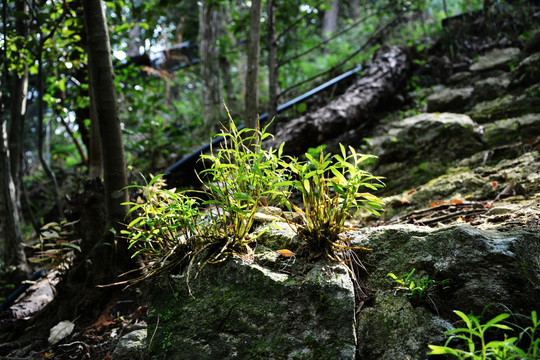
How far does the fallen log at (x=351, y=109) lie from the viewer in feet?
16.3

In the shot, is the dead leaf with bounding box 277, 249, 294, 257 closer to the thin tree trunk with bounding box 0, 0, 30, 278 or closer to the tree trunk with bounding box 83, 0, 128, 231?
the tree trunk with bounding box 83, 0, 128, 231

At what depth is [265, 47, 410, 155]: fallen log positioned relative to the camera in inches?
196

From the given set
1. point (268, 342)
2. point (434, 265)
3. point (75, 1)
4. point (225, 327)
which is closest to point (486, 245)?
point (434, 265)

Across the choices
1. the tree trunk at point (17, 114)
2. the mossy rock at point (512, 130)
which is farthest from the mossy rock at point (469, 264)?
the tree trunk at point (17, 114)

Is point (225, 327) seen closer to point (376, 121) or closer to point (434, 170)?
point (434, 170)

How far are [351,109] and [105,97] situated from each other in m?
3.84

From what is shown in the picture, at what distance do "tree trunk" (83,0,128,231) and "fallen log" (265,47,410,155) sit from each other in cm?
230

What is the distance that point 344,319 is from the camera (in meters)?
1.54

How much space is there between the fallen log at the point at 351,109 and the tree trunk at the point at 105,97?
7.54ft

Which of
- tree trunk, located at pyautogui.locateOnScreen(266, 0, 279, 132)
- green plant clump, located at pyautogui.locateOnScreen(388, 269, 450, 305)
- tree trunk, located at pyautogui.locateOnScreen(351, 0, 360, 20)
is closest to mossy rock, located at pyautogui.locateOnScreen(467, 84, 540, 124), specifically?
tree trunk, located at pyautogui.locateOnScreen(266, 0, 279, 132)

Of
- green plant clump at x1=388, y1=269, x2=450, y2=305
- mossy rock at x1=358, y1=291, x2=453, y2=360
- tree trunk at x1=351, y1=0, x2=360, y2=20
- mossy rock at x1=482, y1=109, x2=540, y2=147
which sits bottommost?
mossy rock at x1=358, y1=291, x2=453, y2=360

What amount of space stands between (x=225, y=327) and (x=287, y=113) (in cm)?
566

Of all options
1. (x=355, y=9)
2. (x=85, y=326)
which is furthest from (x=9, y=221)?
(x=355, y=9)

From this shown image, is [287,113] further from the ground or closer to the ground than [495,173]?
further from the ground
